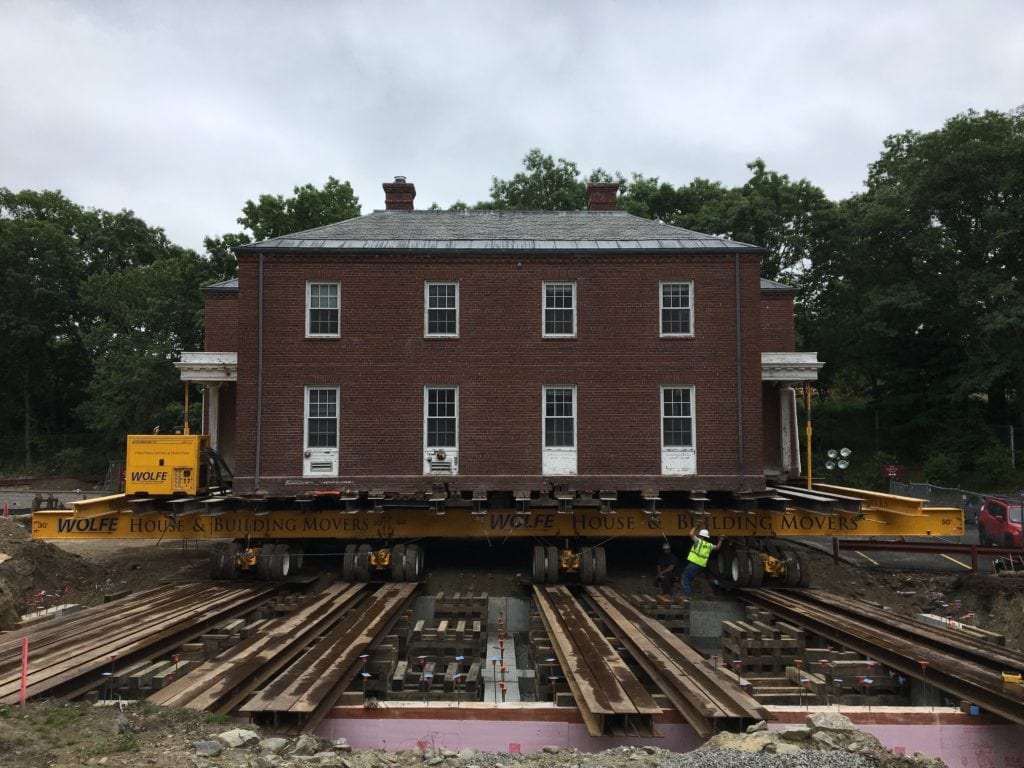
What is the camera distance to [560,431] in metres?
18.6

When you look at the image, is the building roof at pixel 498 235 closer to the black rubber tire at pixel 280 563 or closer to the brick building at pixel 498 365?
the brick building at pixel 498 365

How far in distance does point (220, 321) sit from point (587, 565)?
13935mm

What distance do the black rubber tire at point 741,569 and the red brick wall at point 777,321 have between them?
7.78m

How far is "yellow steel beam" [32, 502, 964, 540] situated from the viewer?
16703 mm

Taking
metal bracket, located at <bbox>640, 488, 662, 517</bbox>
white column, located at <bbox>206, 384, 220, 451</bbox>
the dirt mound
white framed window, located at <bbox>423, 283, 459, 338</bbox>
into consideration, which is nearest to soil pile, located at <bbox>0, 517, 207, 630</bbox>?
the dirt mound

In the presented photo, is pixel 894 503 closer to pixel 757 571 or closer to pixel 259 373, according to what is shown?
pixel 757 571

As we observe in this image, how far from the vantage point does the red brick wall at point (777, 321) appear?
22219 millimetres

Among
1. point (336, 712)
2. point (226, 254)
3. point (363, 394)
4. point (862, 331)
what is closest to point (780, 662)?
point (336, 712)

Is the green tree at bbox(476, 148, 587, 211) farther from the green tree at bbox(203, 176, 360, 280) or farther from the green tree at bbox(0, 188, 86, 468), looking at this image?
the green tree at bbox(0, 188, 86, 468)

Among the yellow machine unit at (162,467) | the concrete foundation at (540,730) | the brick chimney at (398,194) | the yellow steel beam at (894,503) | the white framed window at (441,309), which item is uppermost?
the brick chimney at (398,194)

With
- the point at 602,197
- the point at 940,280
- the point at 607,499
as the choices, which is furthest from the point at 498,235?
the point at 940,280

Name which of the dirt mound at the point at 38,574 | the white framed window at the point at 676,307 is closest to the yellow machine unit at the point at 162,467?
the dirt mound at the point at 38,574

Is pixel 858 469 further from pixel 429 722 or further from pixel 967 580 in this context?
pixel 429 722

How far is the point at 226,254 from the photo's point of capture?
4156 cm
